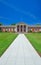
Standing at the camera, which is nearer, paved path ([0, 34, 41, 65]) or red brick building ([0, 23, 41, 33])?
paved path ([0, 34, 41, 65])

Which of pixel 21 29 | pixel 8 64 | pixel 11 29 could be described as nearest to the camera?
pixel 8 64

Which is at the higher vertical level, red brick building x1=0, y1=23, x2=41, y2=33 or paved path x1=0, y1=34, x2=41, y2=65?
red brick building x1=0, y1=23, x2=41, y2=33

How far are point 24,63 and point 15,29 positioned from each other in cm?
7732

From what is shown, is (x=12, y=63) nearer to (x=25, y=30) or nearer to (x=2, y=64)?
(x=2, y=64)

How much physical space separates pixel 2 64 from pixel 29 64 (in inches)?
62.1

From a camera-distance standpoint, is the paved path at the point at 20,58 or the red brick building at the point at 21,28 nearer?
the paved path at the point at 20,58

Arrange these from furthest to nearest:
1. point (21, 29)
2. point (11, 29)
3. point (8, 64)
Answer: point (11, 29) < point (21, 29) < point (8, 64)

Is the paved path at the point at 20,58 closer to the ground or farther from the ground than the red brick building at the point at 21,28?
closer to the ground

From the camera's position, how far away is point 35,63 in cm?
951

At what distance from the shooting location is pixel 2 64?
927 centimetres

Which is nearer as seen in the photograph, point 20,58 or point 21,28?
point 20,58

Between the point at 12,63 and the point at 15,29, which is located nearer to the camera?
the point at 12,63

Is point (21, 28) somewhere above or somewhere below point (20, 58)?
above

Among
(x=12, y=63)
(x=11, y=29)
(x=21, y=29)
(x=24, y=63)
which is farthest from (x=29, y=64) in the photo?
(x=11, y=29)
